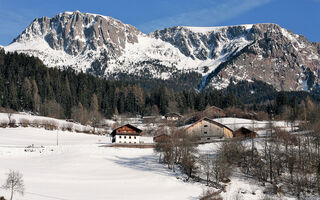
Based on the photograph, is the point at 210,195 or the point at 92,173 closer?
the point at 210,195

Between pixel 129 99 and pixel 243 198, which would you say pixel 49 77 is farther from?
pixel 243 198

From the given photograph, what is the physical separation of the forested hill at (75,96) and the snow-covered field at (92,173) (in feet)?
176

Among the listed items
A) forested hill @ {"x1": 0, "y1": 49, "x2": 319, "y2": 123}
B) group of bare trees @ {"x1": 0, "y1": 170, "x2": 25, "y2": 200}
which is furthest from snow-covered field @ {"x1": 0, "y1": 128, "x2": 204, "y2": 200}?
forested hill @ {"x1": 0, "y1": 49, "x2": 319, "y2": 123}

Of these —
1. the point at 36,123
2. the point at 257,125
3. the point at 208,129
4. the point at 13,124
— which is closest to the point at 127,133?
the point at 208,129

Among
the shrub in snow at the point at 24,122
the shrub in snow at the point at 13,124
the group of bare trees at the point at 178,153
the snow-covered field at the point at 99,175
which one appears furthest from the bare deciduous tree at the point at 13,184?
the shrub in snow at the point at 24,122

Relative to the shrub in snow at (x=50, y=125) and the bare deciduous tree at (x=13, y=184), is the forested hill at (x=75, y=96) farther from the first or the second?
the bare deciduous tree at (x=13, y=184)

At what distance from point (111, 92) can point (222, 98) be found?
57137 millimetres

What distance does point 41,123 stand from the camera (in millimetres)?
101188

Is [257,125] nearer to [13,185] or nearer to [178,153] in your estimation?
[178,153]

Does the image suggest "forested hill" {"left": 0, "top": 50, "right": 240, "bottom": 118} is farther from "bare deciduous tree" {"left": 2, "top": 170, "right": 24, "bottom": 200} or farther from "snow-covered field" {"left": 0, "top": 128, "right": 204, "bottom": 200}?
"bare deciduous tree" {"left": 2, "top": 170, "right": 24, "bottom": 200}

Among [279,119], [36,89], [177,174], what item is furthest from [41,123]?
[279,119]

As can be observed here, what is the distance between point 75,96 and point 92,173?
99.7m

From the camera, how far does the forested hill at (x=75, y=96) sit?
410 feet

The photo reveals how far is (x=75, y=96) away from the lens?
145750 millimetres
